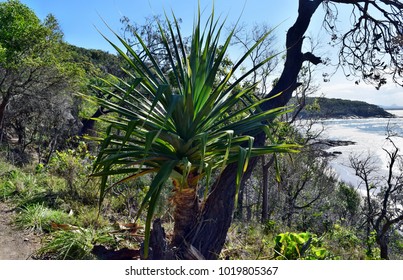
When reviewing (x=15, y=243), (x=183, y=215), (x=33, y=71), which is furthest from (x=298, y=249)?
(x=33, y=71)

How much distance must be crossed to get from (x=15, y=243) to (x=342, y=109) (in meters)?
13.6

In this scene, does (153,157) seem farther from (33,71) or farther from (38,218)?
(33,71)

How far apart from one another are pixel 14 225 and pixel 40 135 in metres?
8.77

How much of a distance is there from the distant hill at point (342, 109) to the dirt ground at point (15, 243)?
33.5 feet

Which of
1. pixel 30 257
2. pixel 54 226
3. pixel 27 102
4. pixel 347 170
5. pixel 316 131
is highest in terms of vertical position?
pixel 27 102

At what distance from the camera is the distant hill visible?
39.9 ft

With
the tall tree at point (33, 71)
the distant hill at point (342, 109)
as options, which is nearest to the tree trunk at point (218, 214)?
the tall tree at point (33, 71)

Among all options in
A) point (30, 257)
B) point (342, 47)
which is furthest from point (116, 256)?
point (342, 47)

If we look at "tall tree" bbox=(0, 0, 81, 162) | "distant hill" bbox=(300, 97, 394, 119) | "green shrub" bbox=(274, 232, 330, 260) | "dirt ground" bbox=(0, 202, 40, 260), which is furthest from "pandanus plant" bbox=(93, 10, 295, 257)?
"distant hill" bbox=(300, 97, 394, 119)

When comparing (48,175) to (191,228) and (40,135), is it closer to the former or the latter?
(191,228)

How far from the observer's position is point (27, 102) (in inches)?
367

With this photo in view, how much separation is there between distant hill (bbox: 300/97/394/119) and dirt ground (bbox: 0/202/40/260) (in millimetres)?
10204

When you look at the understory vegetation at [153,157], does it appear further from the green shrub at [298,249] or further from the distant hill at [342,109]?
the distant hill at [342,109]
